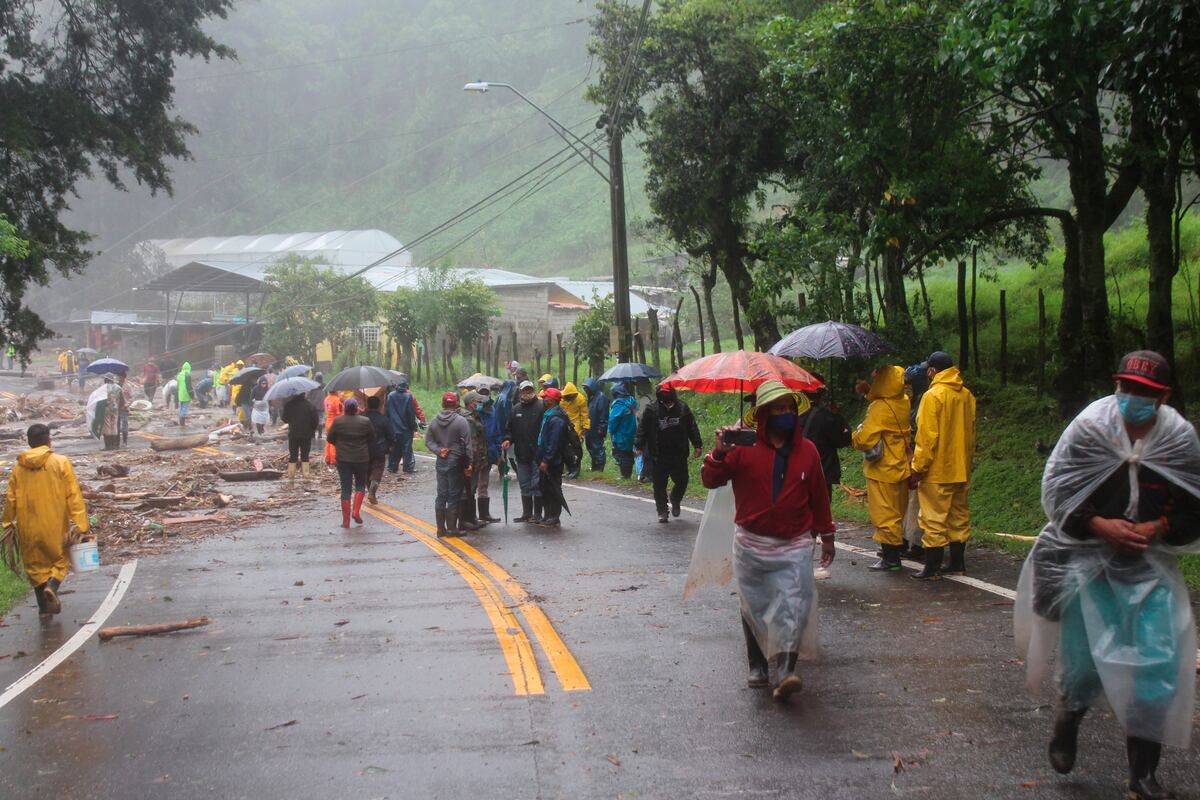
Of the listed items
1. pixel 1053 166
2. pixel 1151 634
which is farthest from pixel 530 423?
pixel 1053 166

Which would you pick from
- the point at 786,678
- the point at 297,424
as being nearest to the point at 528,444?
the point at 297,424

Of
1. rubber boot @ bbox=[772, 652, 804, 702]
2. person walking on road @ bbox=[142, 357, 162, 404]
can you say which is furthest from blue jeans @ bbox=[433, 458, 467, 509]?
person walking on road @ bbox=[142, 357, 162, 404]

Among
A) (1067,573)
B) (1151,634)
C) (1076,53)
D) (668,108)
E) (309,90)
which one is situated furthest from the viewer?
(309,90)

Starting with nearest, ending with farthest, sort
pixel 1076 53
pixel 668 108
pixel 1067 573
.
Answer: pixel 1067 573, pixel 1076 53, pixel 668 108

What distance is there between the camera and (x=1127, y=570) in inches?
199

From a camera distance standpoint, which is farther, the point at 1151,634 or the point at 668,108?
the point at 668,108

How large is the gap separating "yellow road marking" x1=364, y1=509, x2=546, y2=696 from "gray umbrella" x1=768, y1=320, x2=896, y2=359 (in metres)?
3.99

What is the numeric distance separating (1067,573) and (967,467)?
4.57 meters

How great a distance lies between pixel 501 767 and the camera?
5.55 meters

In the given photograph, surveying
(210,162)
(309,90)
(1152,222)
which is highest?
(309,90)

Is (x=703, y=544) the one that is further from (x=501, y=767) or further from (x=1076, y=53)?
(x=1076, y=53)

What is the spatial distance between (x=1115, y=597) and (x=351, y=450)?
1165 centimetres

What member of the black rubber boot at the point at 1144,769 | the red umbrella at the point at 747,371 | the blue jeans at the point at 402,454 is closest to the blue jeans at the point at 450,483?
the red umbrella at the point at 747,371

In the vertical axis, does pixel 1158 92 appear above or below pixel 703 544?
above
